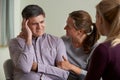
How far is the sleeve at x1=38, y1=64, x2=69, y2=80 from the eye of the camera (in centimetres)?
196

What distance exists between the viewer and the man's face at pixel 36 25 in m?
2.01

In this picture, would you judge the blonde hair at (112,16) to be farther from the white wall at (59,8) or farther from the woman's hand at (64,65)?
the white wall at (59,8)

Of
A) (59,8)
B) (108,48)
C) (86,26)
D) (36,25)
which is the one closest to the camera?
(108,48)

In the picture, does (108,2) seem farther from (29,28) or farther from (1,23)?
(1,23)

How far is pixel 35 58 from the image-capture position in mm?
2016

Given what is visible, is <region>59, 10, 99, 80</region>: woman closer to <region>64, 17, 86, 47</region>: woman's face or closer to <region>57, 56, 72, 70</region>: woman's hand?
<region>64, 17, 86, 47</region>: woman's face

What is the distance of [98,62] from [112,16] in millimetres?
261

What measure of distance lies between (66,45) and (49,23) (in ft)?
3.09

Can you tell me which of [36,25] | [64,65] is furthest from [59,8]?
[64,65]

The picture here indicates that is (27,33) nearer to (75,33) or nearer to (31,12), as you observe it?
(31,12)

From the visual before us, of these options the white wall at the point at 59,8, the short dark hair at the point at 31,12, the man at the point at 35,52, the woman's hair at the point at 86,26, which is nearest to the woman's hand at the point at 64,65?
the man at the point at 35,52

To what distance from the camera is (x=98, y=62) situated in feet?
4.34

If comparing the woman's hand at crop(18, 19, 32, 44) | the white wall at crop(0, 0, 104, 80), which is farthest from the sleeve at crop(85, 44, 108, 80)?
the white wall at crop(0, 0, 104, 80)

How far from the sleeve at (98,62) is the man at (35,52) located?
653 mm
